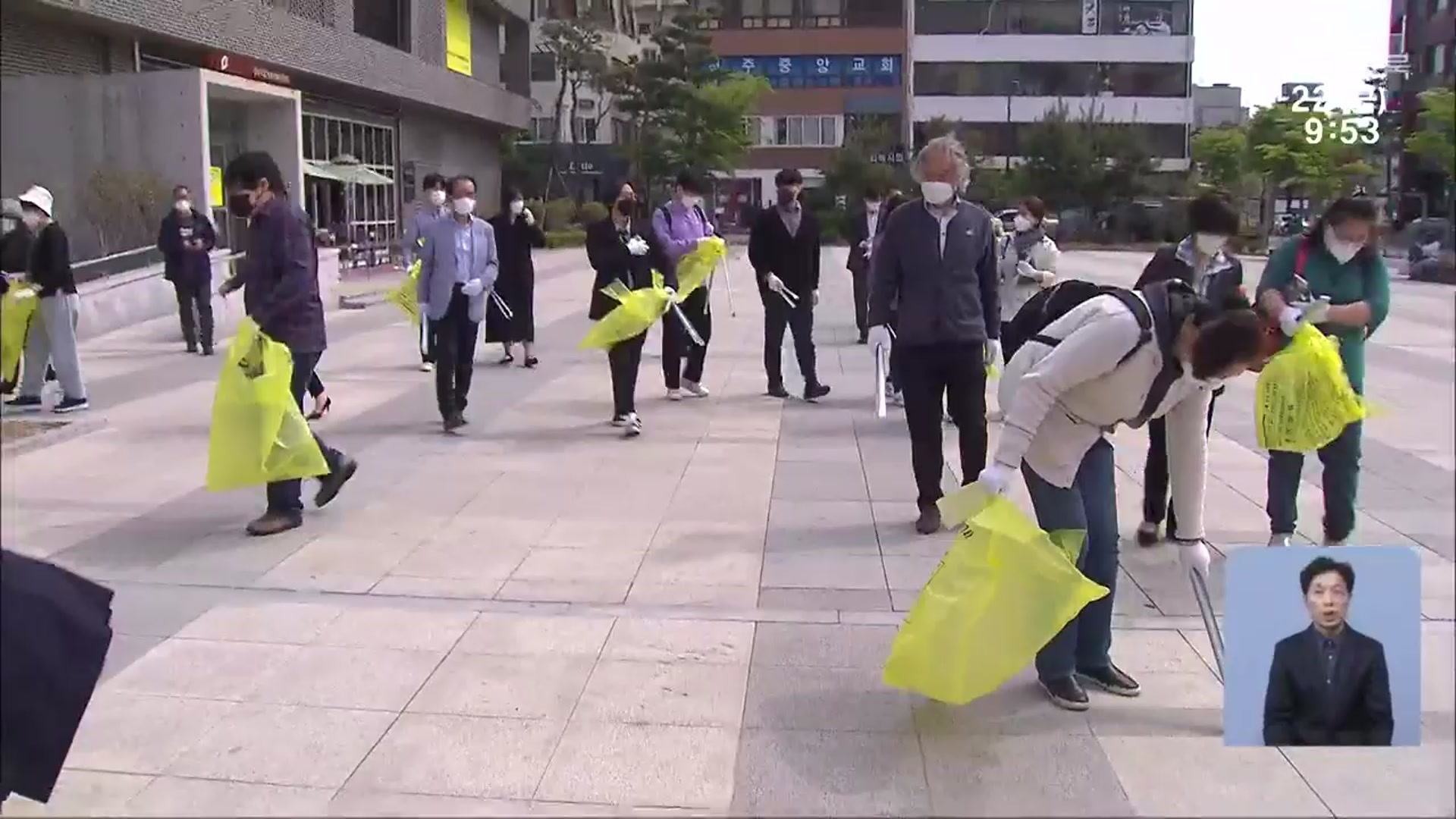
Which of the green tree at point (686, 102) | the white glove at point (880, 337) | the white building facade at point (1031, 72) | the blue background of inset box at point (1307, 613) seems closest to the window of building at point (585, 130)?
the green tree at point (686, 102)

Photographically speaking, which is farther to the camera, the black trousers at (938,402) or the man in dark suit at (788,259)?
the man in dark suit at (788,259)

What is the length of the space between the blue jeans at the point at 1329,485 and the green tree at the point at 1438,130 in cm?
194

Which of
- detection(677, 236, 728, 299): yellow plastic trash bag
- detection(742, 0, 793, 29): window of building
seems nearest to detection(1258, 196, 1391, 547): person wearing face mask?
detection(677, 236, 728, 299): yellow plastic trash bag

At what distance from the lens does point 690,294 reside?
1133 cm

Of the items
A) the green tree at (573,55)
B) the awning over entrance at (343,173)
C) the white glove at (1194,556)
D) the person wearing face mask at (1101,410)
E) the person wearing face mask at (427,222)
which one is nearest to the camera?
the person wearing face mask at (1101,410)

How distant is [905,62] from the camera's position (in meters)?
50.0

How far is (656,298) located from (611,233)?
722 mm

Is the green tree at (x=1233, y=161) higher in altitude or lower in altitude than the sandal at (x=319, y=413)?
higher

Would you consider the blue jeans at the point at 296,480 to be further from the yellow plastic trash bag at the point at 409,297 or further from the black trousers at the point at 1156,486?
the yellow plastic trash bag at the point at 409,297

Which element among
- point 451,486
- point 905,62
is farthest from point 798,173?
point 905,62

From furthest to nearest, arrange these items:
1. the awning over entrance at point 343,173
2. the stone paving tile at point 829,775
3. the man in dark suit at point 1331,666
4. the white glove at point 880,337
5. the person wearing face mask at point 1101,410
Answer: the awning over entrance at point 343,173
the white glove at point 880,337
the person wearing face mask at point 1101,410
the stone paving tile at point 829,775
the man in dark suit at point 1331,666

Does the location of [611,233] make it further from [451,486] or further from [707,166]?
[707,166]

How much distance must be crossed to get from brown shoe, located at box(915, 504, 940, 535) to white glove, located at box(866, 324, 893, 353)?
105 cm

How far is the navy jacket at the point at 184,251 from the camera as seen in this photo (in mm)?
13867
